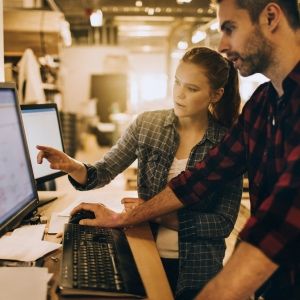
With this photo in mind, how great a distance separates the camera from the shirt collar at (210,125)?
162 centimetres

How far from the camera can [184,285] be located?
149 centimetres

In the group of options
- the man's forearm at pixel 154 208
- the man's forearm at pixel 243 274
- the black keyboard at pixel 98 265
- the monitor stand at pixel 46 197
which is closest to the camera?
the man's forearm at pixel 243 274

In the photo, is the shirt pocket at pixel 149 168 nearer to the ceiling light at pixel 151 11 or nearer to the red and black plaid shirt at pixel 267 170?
the red and black plaid shirt at pixel 267 170

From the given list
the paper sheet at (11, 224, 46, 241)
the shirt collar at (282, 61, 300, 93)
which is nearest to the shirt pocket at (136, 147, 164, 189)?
the paper sheet at (11, 224, 46, 241)

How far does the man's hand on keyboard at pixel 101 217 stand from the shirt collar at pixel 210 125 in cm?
45

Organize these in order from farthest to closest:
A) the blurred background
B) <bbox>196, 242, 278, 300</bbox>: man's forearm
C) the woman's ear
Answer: the blurred background < the woman's ear < <bbox>196, 242, 278, 300</bbox>: man's forearm

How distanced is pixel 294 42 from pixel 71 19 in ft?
26.3

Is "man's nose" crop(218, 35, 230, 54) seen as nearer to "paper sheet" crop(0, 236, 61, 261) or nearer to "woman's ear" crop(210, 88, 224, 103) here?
"woman's ear" crop(210, 88, 224, 103)

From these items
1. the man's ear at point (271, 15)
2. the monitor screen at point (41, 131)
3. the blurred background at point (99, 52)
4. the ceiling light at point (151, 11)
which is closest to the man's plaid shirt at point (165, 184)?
the monitor screen at point (41, 131)

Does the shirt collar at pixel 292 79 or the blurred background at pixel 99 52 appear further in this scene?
the blurred background at pixel 99 52

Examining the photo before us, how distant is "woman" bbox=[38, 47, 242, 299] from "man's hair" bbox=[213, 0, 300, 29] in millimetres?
506

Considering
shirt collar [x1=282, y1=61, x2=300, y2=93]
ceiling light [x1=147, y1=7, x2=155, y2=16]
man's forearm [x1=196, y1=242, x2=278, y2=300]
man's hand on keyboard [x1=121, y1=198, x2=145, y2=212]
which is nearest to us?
man's forearm [x1=196, y1=242, x2=278, y2=300]

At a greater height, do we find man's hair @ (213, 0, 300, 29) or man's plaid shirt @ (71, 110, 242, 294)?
man's hair @ (213, 0, 300, 29)

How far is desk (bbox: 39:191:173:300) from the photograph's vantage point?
980mm
